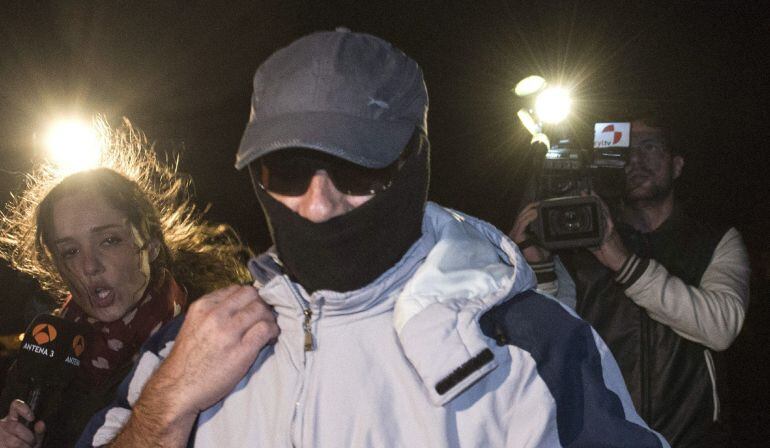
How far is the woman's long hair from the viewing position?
2266 mm

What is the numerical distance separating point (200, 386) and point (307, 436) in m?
0.26

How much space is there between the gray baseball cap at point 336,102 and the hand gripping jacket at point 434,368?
9.6 inches

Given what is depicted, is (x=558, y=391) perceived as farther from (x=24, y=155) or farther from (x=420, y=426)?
(x=24, y=155)

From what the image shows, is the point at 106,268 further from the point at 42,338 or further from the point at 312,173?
the point at 312,173

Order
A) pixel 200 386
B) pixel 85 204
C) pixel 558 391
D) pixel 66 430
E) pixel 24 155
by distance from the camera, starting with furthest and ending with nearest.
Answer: pixel 24 155
pixel 85 204
pixel 66 430
pixel 200 386
pixel 558 391

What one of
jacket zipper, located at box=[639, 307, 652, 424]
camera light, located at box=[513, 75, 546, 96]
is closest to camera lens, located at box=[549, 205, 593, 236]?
jacket zipper, located at box=[639, 307, 652, 424]

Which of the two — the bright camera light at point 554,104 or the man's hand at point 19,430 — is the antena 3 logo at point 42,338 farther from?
the bright camera light at point 554,104

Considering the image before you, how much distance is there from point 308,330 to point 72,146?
7.51 feet

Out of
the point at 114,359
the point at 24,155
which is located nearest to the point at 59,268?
the point at 114,359

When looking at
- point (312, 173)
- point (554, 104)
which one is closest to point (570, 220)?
point (554, 104)

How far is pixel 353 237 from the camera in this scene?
1111 millimetres

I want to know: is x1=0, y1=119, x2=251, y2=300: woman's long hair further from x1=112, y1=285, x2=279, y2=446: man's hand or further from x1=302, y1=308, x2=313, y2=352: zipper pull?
x1=302, y1=308, x2=313, y2=352: zipper pull

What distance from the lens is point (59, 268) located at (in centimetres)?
221

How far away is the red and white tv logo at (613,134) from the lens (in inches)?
104
